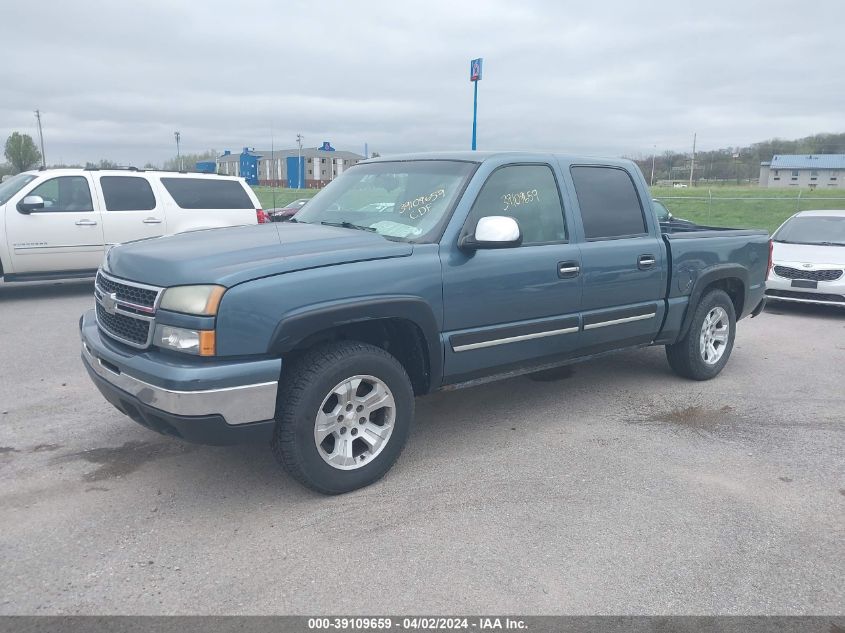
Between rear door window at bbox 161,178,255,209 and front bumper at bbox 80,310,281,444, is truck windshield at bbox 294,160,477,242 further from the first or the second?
rear door window at bbox 161,178,255,209

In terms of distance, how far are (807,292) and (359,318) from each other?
8.20 metres

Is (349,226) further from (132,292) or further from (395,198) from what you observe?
(132,292)

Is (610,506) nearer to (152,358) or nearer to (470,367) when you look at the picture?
(470,367)

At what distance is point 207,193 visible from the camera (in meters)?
11.0

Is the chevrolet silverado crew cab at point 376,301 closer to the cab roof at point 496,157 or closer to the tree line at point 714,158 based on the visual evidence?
the cab roof at point 496,157

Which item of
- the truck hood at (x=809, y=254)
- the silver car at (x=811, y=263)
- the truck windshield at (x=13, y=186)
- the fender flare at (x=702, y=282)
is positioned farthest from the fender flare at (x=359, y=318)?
the truck windshield at (x=13, y=186)

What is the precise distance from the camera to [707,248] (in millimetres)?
5805

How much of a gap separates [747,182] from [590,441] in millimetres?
66548

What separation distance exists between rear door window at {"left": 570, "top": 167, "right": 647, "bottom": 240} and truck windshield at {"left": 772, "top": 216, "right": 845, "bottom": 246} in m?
6.42

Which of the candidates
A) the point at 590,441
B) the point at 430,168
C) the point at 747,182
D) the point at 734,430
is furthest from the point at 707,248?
the point at 747,182

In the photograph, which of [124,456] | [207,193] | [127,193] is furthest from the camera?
[207,193]

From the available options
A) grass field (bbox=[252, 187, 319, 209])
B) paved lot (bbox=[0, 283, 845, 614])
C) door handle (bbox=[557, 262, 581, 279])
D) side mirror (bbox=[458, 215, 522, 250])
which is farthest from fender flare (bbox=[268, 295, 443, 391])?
grass field (bbox=[252, 187, 319, 209])

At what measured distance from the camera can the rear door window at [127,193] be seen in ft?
33.6

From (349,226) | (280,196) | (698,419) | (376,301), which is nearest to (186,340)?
(376,301)
